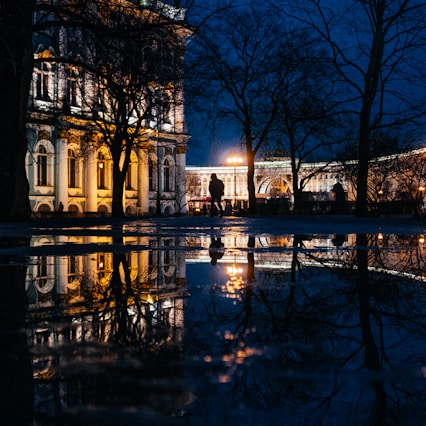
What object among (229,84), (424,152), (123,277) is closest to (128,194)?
(229,84)

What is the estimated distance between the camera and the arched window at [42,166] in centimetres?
4662

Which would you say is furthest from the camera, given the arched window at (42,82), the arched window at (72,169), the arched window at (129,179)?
the arched window at (129,179)

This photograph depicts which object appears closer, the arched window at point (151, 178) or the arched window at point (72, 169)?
the arched window at point (72, 169)

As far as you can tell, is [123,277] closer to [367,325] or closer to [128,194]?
[367,325]

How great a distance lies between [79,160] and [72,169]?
0.97m

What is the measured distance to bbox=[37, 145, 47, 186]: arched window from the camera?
153ft

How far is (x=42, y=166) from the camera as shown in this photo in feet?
154

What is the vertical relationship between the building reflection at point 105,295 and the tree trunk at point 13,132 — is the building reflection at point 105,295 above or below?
below

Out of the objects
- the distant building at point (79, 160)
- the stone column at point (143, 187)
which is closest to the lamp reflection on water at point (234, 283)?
the distant building at point (79, 160)

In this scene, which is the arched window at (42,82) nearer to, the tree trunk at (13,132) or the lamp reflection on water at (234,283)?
the tree trunk at (13,132)

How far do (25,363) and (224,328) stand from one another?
0.81m

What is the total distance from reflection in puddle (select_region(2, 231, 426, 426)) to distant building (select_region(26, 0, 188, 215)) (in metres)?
33.3

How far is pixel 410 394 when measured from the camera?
5.03 feet

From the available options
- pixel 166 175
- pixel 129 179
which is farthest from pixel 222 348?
pixel 166 175
